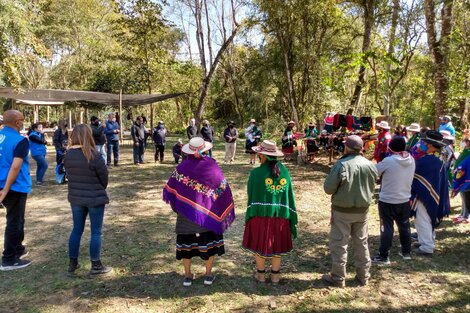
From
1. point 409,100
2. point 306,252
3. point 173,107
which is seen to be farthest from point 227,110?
point 306,252

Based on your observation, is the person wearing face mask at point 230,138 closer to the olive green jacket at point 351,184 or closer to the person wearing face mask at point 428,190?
the person wearing face mask at point 428,190

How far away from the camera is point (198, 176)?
3.69 metres

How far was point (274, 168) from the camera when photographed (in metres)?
3.72

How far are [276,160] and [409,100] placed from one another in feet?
96.6

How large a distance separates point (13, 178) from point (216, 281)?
2.53 metres

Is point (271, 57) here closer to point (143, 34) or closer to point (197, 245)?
point (143, 34)

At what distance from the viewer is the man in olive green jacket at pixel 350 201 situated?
367 centimetres

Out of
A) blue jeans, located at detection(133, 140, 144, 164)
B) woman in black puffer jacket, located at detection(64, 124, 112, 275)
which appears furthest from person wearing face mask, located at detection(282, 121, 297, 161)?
woman in black puffer jacket, located at detection(64, 124, 112, 275)

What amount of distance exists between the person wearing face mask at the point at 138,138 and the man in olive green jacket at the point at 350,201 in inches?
350

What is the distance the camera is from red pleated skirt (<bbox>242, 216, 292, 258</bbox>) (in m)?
3.75

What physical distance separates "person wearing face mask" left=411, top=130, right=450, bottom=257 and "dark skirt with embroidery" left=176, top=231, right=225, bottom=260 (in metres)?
2.77

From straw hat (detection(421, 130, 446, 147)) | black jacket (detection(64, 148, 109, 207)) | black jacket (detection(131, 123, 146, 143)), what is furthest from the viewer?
black jacket (detection(131, 123, 146, 143))

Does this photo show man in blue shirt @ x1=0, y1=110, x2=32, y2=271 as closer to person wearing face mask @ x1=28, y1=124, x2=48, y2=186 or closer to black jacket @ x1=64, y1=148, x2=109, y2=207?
black jacket @ x1=64, y1=148, x2=109, y2=207

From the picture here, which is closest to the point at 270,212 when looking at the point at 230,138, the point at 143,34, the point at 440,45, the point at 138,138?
the point at 440,45
